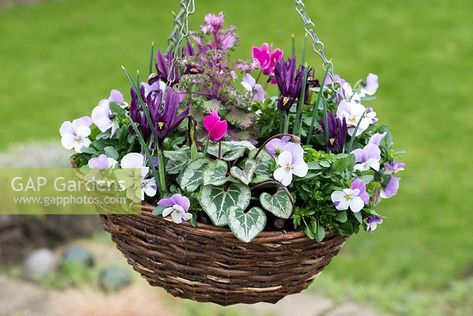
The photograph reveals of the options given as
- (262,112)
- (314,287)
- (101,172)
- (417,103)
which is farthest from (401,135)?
(101,172)

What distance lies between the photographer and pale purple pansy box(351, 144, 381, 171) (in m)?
1.54

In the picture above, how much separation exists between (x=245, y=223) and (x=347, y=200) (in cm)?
21

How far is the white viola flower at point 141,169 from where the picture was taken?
147 cm

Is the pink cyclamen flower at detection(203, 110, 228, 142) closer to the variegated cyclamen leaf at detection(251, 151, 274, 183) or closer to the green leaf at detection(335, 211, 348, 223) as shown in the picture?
the variegated cyclamen leaf at detection(251, 151, 274, 183)

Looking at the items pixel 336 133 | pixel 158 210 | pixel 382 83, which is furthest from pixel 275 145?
pixel 382 83

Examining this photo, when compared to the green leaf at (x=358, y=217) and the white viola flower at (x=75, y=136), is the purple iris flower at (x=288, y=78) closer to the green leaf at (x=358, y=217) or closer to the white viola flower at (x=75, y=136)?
the green leaf at (x=358, y=217)

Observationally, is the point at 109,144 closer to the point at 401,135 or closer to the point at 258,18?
the point at 401,135

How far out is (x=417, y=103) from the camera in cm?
532

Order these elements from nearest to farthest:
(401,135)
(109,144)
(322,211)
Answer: (322,211)
(109,144)
(401,135)

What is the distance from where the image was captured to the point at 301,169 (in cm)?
144

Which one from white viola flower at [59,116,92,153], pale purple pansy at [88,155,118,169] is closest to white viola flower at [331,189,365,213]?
pale purple pansy at [88,155,118,169]

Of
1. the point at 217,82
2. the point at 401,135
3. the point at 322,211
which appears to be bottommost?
the point at 322,211

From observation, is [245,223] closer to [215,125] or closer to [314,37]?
[215,125]

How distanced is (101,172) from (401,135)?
3.69 meters
